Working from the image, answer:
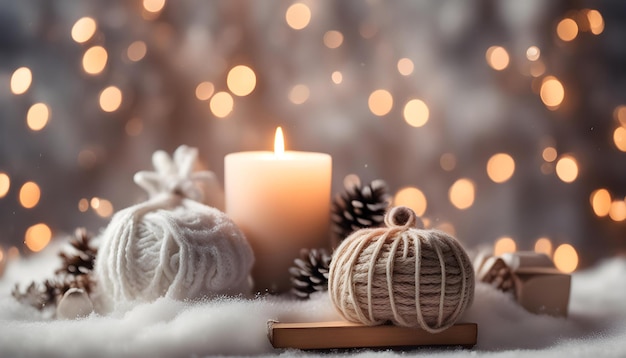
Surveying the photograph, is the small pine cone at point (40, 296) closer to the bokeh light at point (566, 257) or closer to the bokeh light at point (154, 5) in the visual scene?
the bokeh light at point (154, 5)

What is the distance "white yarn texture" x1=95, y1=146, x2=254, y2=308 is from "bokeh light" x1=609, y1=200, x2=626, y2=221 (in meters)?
0.58

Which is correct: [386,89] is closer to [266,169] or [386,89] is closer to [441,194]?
[441,194]

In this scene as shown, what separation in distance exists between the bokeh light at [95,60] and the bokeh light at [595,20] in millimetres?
669

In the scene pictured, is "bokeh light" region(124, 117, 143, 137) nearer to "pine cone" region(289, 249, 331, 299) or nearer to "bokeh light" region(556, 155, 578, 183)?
"pine cone" region(289, 249, 331, 299)

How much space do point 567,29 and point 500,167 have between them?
21 cm

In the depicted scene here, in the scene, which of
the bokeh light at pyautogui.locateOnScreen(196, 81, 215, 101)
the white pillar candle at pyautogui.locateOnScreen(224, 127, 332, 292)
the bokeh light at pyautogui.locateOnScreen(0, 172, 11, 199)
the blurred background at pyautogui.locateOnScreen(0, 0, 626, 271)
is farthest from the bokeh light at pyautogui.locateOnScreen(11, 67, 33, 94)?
the white pillar candle at pyautogui.locateOnScreen(224, 127, 332, 292)

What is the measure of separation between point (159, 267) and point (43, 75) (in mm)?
433

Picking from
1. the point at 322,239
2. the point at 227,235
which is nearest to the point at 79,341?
the point at 227,235

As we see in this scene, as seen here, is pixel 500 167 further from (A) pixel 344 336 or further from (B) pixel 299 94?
(A) pixel 344 336

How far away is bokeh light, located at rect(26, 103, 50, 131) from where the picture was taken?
3.39ft

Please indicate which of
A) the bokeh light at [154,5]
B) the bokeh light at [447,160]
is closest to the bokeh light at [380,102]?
the bokeh light at [447,160]

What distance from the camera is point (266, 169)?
2.75ft

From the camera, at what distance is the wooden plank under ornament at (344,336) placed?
672 millimetres

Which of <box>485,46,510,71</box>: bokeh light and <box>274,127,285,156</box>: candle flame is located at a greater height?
<box>485,46,510,71</box>: bokeh light
